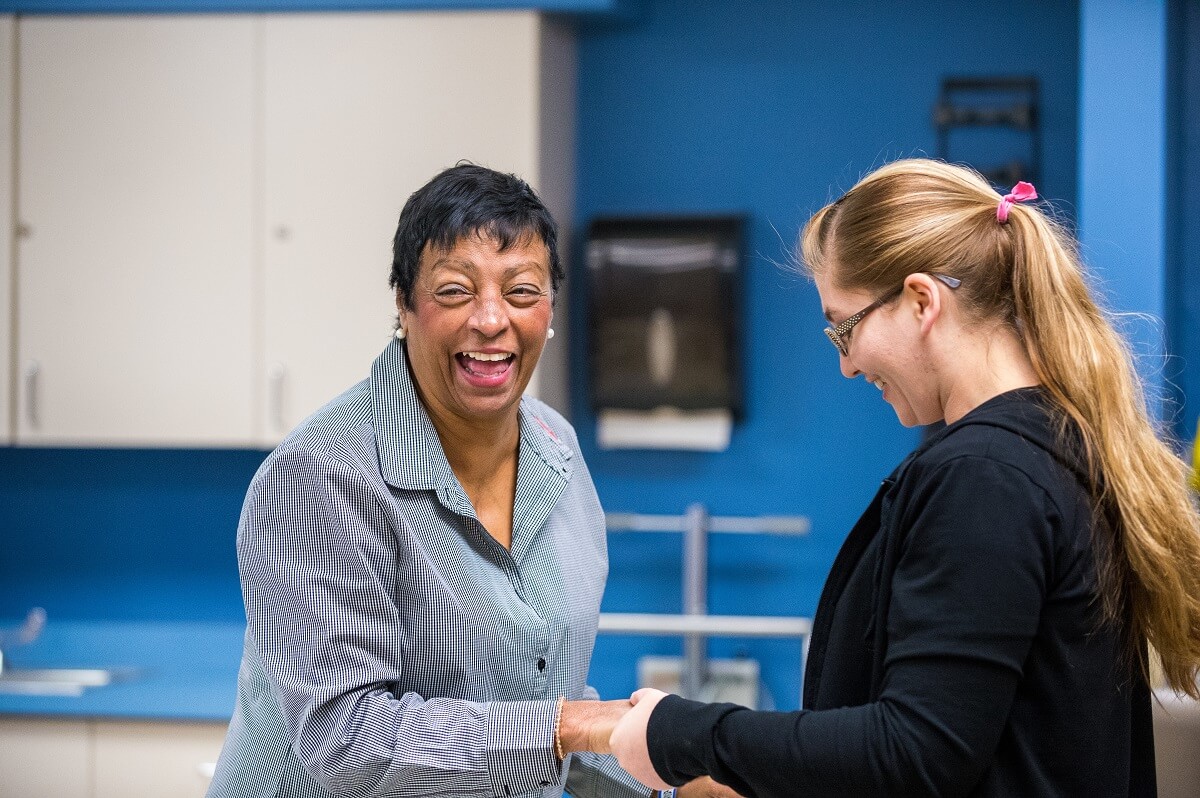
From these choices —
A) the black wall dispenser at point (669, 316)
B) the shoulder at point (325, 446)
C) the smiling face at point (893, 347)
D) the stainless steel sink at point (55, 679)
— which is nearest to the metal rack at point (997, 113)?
the black wall dispenser at point (669, 316)

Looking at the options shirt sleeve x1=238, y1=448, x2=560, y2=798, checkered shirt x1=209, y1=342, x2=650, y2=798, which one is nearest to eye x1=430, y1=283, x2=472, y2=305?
checkered shirt x1=209, y1=342, x2=650, y2=798

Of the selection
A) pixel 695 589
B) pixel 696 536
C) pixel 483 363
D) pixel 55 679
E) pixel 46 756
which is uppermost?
pixel 483 363

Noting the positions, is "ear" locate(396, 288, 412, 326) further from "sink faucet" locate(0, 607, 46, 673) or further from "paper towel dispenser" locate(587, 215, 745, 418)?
"sink faucet" locate(0, 607, 46, 673)

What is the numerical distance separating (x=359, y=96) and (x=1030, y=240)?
211cm

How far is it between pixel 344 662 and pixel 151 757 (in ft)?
5.74

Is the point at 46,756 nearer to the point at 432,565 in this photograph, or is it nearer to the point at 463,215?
the point at 432,565

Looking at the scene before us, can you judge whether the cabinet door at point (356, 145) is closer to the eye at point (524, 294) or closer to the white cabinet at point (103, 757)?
the white cabinet at point (103, 757)

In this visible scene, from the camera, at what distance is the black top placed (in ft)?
3.28

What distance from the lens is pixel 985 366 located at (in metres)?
1.13

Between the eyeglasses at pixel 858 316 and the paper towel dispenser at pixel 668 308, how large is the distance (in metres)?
1.83

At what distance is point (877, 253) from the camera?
1.15 metres

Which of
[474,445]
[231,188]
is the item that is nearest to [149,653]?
[231,188]

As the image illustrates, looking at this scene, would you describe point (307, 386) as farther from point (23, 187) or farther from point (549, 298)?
point (549, 298)

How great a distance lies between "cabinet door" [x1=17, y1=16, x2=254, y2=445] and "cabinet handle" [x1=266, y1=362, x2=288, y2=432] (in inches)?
2.0
